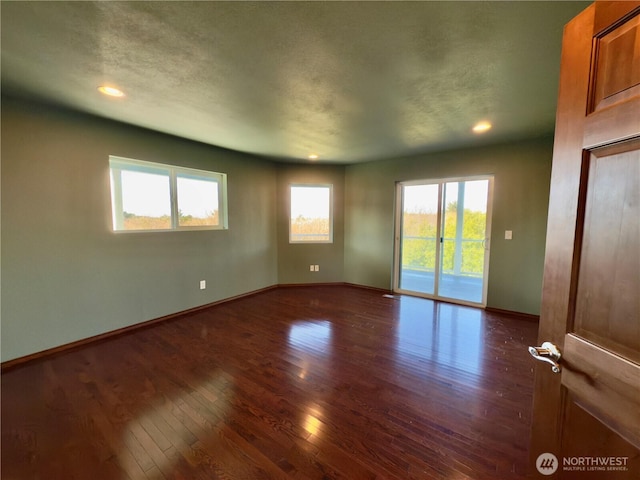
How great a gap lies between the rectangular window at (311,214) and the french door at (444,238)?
54.1 inches

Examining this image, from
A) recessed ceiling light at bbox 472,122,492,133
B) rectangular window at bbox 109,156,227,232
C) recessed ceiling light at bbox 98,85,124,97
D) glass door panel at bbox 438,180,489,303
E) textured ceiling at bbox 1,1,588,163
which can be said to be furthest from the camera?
glass door panel at bbox 438,180,489,303

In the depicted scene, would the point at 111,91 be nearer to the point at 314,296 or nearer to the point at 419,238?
the point at 314,296

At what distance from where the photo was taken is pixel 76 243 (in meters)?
2.60

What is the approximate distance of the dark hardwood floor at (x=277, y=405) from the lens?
1386mm

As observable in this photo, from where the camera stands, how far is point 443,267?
4188mm

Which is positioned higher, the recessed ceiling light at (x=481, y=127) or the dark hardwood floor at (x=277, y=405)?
Answer: the recessed ceiling light at (x=481, y=127)

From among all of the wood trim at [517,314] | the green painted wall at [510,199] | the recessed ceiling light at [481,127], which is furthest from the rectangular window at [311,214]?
the wood trim at [517,314]

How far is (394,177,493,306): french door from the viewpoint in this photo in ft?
12.7

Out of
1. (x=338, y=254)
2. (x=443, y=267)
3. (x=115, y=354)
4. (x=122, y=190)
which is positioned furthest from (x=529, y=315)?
(x=122, y=190)

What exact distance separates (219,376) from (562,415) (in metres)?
2.21

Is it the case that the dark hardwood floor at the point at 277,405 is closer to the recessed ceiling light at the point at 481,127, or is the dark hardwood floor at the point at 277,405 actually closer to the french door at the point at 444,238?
the french door at the point at 444,238

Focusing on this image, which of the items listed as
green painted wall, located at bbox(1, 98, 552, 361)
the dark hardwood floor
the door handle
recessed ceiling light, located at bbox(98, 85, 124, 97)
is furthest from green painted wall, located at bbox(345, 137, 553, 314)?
recessed ceiling light, located at bbox(98, 85, 124, 97)

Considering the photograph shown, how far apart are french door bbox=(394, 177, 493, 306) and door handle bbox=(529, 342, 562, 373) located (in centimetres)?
345

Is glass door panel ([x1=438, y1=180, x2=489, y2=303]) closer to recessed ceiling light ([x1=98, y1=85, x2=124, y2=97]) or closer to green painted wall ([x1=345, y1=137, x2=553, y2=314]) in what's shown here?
green painted wall ([x1=345, y1=137, x2=553, y2=314])
